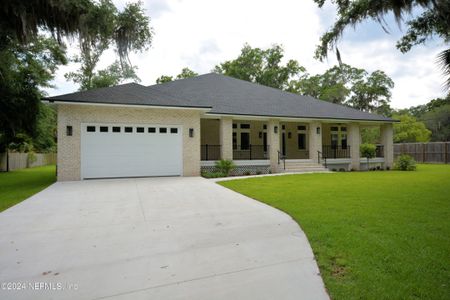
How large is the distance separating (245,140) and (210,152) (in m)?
2.93

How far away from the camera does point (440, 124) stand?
4066 cm

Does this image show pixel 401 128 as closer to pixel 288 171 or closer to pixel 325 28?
pixel 288 171

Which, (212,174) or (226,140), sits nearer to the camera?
(212,174)

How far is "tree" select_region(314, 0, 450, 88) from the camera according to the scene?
652cm

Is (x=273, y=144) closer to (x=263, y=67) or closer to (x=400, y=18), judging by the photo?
(x=400, y=18)

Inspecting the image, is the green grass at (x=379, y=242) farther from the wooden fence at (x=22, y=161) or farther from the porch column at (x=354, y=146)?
the wooden fence at (x=22, y=161)

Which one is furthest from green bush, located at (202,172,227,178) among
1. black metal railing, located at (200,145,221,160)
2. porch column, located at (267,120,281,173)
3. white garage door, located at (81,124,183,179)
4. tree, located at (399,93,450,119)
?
tree, located at (399,93,450,119)

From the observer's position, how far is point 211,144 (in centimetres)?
1688

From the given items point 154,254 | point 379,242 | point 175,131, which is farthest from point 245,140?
point 154,254

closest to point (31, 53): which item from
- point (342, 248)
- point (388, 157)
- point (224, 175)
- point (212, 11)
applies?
point (212, 11)

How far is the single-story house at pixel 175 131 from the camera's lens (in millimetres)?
11055

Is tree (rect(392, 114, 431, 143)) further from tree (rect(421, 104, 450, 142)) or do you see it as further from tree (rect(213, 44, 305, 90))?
tree (rect(213, 44, 305, 90))

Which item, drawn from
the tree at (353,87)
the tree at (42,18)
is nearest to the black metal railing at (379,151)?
the tree at (353,87)

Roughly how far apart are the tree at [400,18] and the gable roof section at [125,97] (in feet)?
22.1
